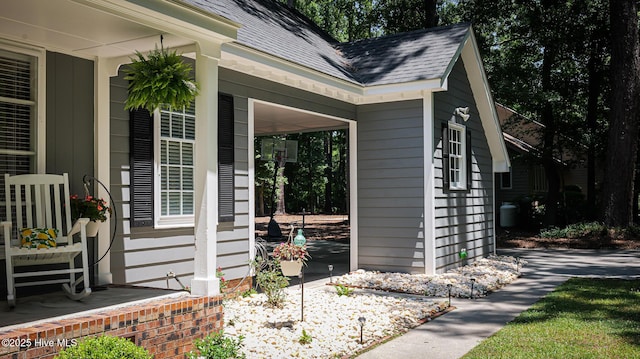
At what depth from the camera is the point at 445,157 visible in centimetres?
931

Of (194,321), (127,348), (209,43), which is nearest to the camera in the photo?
(127,348)

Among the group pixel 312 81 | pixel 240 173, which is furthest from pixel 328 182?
pixel 240 173

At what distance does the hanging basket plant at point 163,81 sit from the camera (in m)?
4.52

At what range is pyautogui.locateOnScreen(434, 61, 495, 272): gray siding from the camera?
9.09 m

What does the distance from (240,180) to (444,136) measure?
13.6 ft

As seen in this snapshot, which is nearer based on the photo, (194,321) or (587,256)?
(194,321)

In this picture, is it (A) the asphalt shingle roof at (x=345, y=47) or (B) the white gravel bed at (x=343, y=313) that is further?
(A) the asphalt shingle roof at (x=345, y=47)

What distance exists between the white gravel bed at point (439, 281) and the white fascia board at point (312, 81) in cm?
296

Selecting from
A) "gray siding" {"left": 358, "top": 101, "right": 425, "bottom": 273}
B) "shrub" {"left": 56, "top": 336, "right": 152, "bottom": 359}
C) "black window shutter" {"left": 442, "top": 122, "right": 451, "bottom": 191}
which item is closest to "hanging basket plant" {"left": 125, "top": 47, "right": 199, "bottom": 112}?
"shrub" {"left": 56, "top": 336, "right": 152, "bottom": 359}

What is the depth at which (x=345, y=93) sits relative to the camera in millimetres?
8648

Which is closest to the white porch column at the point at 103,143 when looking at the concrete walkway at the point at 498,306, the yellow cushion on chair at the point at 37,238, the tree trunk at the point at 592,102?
the yellow cushion on chair at the point at 37,238

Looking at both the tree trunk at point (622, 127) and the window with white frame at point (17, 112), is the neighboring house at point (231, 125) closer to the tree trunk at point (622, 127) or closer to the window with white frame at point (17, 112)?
the window with white frame at point (17, 112)

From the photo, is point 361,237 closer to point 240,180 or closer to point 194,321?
point 240,180

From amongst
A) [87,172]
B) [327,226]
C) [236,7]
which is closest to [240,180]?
[87,172]
